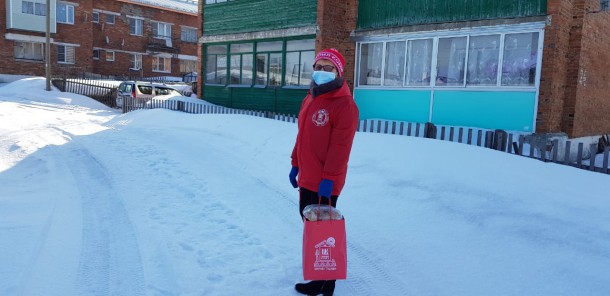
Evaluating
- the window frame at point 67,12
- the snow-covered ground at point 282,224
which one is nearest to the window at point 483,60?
the snow-covered ground at point 282,224

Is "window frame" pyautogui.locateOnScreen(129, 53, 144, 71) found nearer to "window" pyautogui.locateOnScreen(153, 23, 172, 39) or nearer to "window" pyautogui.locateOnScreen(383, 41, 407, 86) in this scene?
"window" pyautogui.locateOnScreen(153, 23, 172, 39)

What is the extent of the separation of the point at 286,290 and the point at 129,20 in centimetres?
3995

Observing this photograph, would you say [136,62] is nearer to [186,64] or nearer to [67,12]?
[186,64]

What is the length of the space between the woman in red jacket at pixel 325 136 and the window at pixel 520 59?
9.28m

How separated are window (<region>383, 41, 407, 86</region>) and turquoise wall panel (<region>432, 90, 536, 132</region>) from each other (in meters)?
1.43

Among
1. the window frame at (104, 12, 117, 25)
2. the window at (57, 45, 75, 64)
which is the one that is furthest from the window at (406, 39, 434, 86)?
the window frame at (104, 12, 117, 25)

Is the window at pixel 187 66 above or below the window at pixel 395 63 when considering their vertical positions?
above

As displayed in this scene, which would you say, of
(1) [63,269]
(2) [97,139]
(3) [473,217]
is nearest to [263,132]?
(2) [97,139]

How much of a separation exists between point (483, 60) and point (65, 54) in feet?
104

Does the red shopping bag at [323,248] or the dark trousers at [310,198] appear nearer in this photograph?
the red shopping bag at [323,248]

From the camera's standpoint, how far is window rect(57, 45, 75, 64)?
34.1 m

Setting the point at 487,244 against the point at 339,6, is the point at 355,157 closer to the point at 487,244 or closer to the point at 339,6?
the point at 487,244

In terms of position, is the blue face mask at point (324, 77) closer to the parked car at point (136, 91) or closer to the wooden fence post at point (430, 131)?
the wooden fence post at point (430, 131)

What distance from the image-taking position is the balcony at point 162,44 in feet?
131
